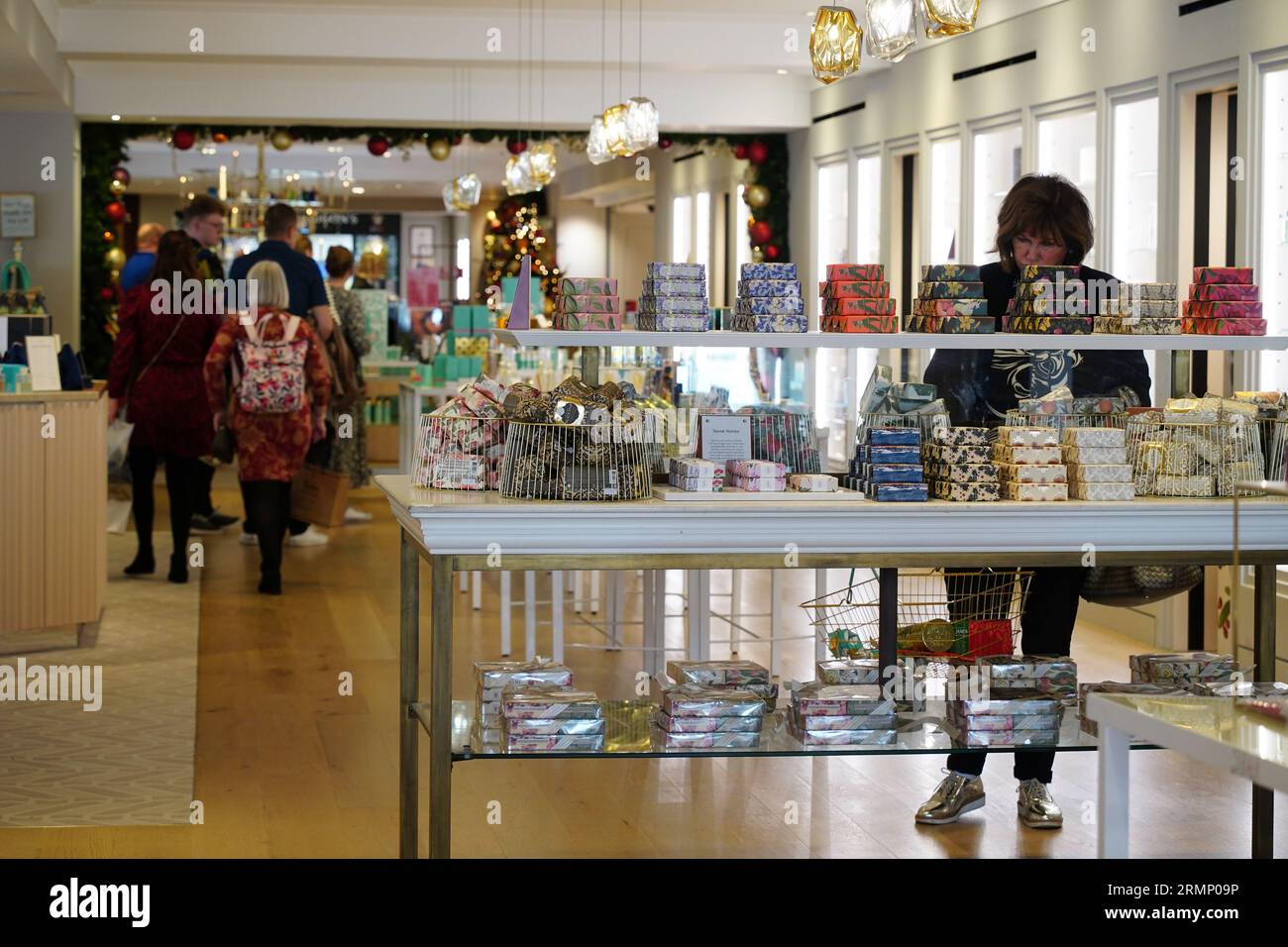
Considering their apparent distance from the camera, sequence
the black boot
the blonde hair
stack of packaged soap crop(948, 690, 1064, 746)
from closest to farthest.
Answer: stack of packaged soap crop(948, 690, 1064, 746)
the blonde hair
the black boot

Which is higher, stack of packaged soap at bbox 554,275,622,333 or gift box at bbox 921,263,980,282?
gift box at bbox 921,263,980,282

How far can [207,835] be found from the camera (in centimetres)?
430

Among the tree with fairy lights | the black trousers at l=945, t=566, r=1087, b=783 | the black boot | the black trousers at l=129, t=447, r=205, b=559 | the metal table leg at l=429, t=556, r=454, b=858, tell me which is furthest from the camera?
the tree with fairy lights

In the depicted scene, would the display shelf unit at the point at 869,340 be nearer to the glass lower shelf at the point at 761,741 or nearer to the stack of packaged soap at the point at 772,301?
the stack of packaged soap at the point at 772,301

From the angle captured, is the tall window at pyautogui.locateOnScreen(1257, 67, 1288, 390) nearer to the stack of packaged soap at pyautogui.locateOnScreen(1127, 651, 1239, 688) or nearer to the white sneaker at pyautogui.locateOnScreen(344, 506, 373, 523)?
the stack of packaged soap at pyautogui.locateOnScreen(1127, 651, 1239, 688)

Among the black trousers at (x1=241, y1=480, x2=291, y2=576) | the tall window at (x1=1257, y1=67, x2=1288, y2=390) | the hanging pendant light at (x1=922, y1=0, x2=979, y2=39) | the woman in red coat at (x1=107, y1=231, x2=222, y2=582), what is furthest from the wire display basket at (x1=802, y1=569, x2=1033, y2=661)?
the woman in red coat at (x1=107, y1=231, x2=222, y2=582)

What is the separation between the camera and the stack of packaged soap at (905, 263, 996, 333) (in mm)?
3973

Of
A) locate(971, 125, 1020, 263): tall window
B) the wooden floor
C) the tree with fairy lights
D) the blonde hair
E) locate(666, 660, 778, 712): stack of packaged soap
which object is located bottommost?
the wooden floor

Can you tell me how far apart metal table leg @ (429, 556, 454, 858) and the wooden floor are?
75 cm

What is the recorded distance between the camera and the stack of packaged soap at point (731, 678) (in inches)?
151

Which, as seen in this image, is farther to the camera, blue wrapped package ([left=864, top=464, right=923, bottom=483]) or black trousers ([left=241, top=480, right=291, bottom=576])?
black trousers ([left=241, top=480, right=291, bottom=576])

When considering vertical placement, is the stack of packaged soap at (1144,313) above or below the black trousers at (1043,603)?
above

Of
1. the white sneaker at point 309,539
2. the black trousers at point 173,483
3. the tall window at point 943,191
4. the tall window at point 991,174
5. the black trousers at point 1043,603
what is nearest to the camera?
the black trousers at point 1043,603

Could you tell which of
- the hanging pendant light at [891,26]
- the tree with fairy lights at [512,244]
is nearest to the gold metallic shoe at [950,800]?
the hanging pendant light at [891,26]
